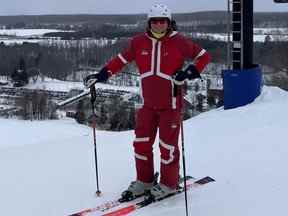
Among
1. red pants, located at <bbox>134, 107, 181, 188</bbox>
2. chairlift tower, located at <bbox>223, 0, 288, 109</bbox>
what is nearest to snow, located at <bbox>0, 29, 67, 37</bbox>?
chairlift tower, located at <bbox>223, 0, 288, 109</bbox>

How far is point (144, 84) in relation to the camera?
14.3 ft

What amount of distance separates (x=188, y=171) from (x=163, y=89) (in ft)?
4.37

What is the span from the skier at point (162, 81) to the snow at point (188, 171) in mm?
261

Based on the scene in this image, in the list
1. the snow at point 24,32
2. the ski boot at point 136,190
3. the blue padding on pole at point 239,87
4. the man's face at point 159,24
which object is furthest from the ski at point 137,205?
the snow at point 24,32

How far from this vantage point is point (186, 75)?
4.07 m

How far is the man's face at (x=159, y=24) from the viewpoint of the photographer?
165 inches

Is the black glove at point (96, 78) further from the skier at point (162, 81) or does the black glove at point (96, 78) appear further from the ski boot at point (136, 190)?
the ski boot at point (136, 190)

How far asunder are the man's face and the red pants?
2.09 ft

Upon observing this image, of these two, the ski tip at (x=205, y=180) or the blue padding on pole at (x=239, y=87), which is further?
the blue padding on pole at (x=239, y=87)

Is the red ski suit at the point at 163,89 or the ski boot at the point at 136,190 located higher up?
the red ski suit at the point at 163,89

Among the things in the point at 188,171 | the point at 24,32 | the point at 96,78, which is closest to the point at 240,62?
the point at 188,171

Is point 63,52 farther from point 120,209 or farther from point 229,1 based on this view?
point 120,209

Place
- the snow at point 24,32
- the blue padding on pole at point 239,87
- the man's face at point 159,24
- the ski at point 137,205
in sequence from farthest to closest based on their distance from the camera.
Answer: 1. the snow at point 24,32
2. the blue padding on pole at point 239,87
3. the man's face at point 159,24
4. the ski at point 137,205

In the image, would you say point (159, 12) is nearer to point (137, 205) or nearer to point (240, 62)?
point (137, 205)
